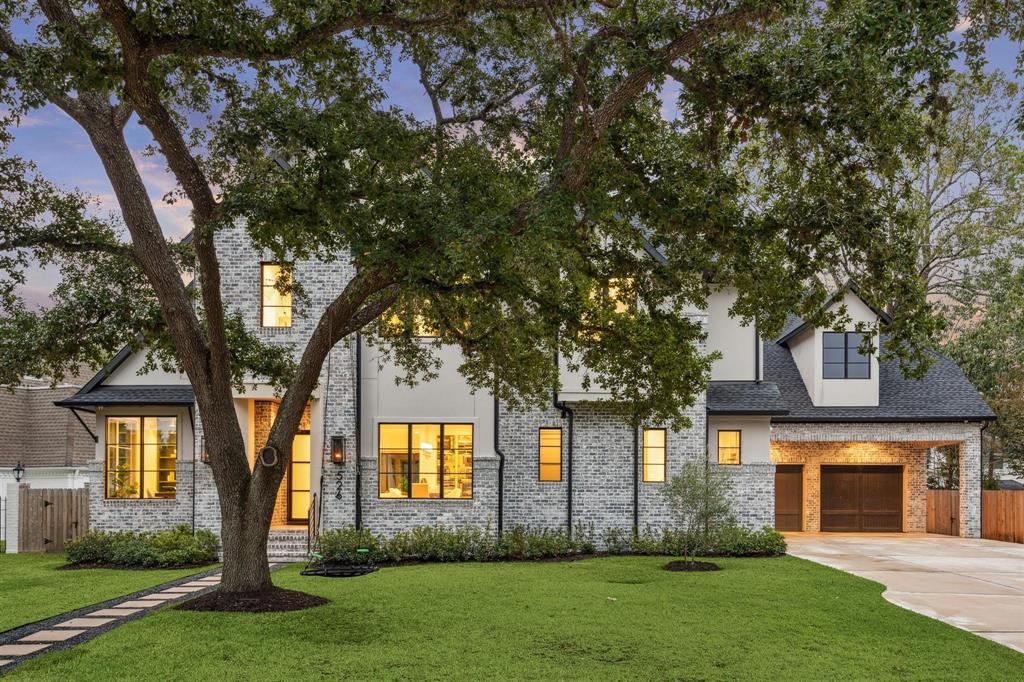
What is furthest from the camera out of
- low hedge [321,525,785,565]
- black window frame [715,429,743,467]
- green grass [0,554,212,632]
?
black window frame [715,429,743,467]

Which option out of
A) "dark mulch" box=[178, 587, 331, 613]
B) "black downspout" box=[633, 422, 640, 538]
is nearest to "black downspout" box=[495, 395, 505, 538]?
"black downspout" box=[633, 422, 640, 538]

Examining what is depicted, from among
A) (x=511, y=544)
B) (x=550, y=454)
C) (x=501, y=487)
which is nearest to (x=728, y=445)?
(x=550, y=454)

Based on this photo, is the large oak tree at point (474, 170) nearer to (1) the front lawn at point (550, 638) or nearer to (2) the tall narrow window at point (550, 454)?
(1) the front lawn at point (550, 638)

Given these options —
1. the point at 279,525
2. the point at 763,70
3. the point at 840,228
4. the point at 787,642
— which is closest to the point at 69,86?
the point at 763,70

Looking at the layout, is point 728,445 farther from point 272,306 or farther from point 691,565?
point 272,306

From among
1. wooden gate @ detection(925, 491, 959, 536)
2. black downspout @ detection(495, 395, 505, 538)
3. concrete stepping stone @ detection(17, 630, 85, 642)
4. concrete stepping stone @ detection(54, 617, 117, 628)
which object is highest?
black downspout @ detection(495, 395, 505, 538)

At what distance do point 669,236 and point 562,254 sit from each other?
1.77m

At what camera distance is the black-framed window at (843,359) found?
23984 mm

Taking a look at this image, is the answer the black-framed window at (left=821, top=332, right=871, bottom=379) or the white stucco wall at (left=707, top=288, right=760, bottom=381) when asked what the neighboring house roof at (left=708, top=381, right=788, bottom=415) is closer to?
the white stucco wall at (left=707, top=288, right=760, bottom=381)

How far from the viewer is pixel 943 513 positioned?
83.9ft

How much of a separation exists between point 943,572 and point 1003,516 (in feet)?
30.5

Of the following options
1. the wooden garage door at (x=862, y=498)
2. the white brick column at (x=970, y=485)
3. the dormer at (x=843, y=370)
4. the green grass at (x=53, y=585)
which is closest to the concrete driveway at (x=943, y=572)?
the white brick column at (x=970, y=485)

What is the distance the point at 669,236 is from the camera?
1217 centimetres

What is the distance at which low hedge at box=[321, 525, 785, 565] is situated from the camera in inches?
684
